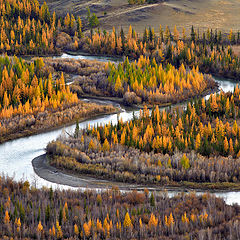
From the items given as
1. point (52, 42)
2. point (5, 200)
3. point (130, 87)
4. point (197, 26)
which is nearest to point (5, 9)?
point (52, 42)

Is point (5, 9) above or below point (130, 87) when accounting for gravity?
above

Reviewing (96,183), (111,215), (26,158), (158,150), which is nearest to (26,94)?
(26,158)

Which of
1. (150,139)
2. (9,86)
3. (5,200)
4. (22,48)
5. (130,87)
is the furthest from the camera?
(22,48)

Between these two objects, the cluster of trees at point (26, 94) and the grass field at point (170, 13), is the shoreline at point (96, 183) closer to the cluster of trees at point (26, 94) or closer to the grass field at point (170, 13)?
the cluster of trees at point (26, 94)

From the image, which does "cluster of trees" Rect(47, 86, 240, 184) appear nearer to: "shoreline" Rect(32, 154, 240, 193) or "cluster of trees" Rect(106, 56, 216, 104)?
"shoreline" Rect(32, 154, 240, 193)

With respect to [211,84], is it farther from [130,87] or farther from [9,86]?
[9,86]

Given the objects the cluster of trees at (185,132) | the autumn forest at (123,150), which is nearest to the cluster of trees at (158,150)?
the cluster of trees at (185,132)
